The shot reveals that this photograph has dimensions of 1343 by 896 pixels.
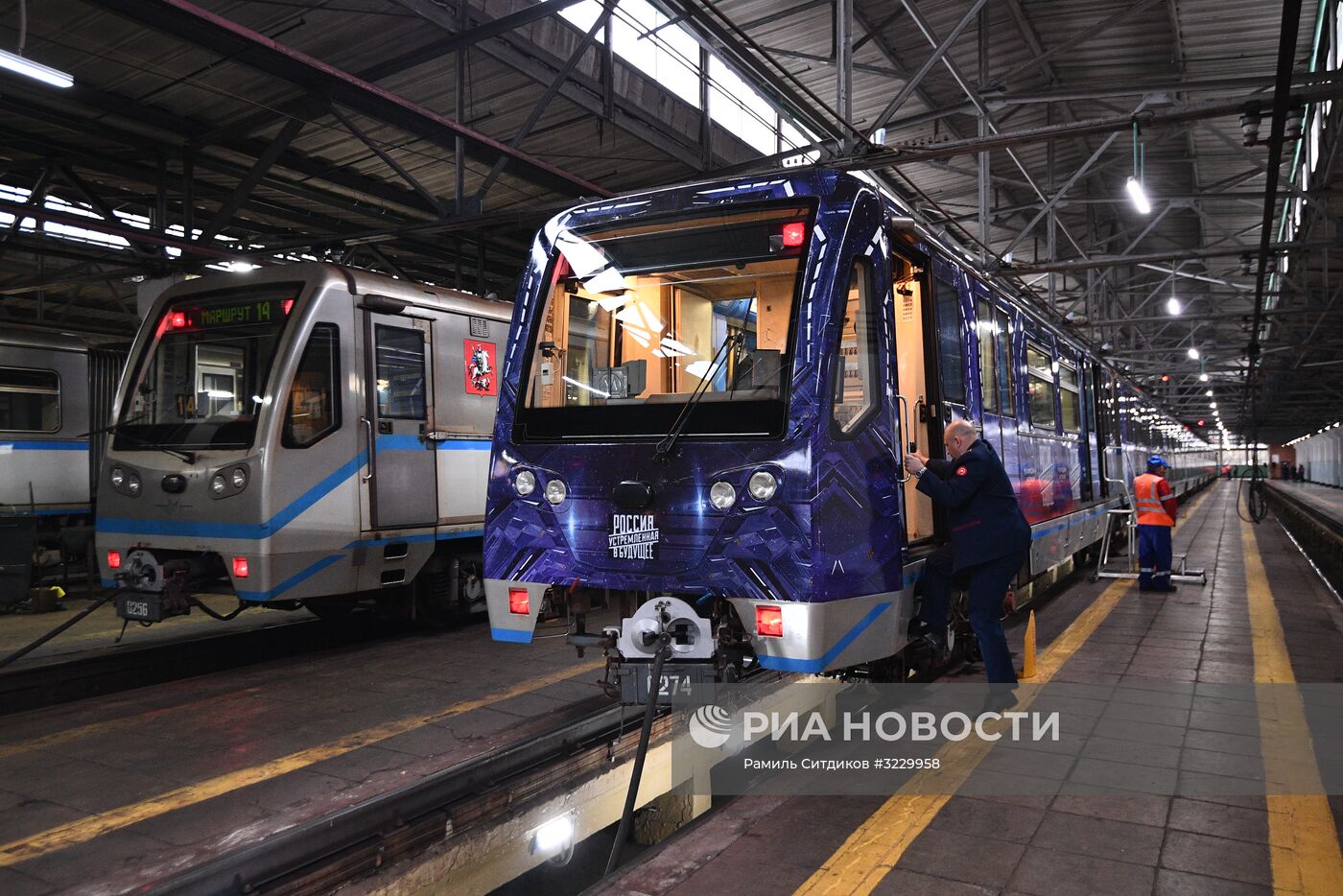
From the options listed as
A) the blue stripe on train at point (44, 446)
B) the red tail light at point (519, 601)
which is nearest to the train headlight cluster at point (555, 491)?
the red tail light at point (519, 601)

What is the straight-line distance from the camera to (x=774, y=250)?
5.19 metres

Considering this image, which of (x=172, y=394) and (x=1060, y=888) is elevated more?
(x=172, y=394)

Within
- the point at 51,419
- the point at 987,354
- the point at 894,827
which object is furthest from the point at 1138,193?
the point at 51,419

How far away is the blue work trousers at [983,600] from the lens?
583 centimetres

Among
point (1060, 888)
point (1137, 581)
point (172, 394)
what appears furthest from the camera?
point (1137, 581)

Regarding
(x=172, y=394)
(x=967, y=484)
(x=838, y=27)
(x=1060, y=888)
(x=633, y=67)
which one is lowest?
(x=1060, y=888)

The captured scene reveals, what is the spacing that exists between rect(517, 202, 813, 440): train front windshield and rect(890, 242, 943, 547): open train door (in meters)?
1.34

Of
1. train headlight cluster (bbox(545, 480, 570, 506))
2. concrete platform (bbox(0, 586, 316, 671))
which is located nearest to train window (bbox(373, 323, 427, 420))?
concrete platform (bbox(0, 586, 316, 671))

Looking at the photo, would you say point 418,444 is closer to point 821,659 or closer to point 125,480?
point 125,480

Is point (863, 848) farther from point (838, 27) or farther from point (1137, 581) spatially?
point (1137, 581)

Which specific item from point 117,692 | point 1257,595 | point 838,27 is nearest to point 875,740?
point 117,692

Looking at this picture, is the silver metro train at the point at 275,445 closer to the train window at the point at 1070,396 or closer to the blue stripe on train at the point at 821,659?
the blue stripe on train at the point at 821,659

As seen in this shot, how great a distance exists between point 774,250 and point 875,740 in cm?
294

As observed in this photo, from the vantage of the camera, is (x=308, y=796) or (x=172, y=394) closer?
(x=308, y=796)
